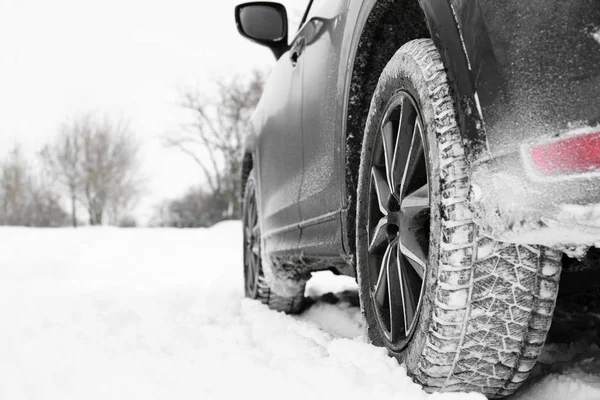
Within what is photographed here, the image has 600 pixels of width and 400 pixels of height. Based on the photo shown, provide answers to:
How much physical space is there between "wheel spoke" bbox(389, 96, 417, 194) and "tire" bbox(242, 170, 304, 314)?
6.42ft

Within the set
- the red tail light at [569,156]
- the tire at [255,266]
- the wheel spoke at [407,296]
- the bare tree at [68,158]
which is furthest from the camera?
the bare tree at [68,158]

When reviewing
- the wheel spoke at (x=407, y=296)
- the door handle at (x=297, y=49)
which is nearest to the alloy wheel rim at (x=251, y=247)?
the door handle at (x=297, y=49)

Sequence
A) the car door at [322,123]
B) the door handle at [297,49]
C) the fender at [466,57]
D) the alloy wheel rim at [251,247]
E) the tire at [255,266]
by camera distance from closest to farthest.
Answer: the fender at [466,57] → the car door at [322,123] → the door handle at [297,49] → the tire at [255,266] → the alloy wheel rim at [251,247]

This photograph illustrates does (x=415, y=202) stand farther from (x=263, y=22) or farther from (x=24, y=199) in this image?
(x=24, y=199)

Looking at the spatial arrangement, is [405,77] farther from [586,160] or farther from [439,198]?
[586,160]

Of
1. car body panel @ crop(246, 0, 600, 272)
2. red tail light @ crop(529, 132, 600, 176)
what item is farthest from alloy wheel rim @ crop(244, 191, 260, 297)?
red tail light @ crop(529, 132, 600, 176)

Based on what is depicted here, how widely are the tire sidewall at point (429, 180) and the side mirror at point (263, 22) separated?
1.61 metres

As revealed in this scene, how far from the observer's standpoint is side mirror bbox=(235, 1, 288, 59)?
127 inches

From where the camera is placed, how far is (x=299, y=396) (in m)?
1.40

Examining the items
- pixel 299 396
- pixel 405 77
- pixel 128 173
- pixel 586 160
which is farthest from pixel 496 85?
pixel 128 173

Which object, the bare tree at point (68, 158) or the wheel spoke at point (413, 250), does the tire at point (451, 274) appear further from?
the bare tree at point (68, 158)

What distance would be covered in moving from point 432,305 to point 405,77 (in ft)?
2.04

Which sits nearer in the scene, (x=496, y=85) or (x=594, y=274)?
(x=496, y=85)

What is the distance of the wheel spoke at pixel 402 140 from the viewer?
1.60 meters
